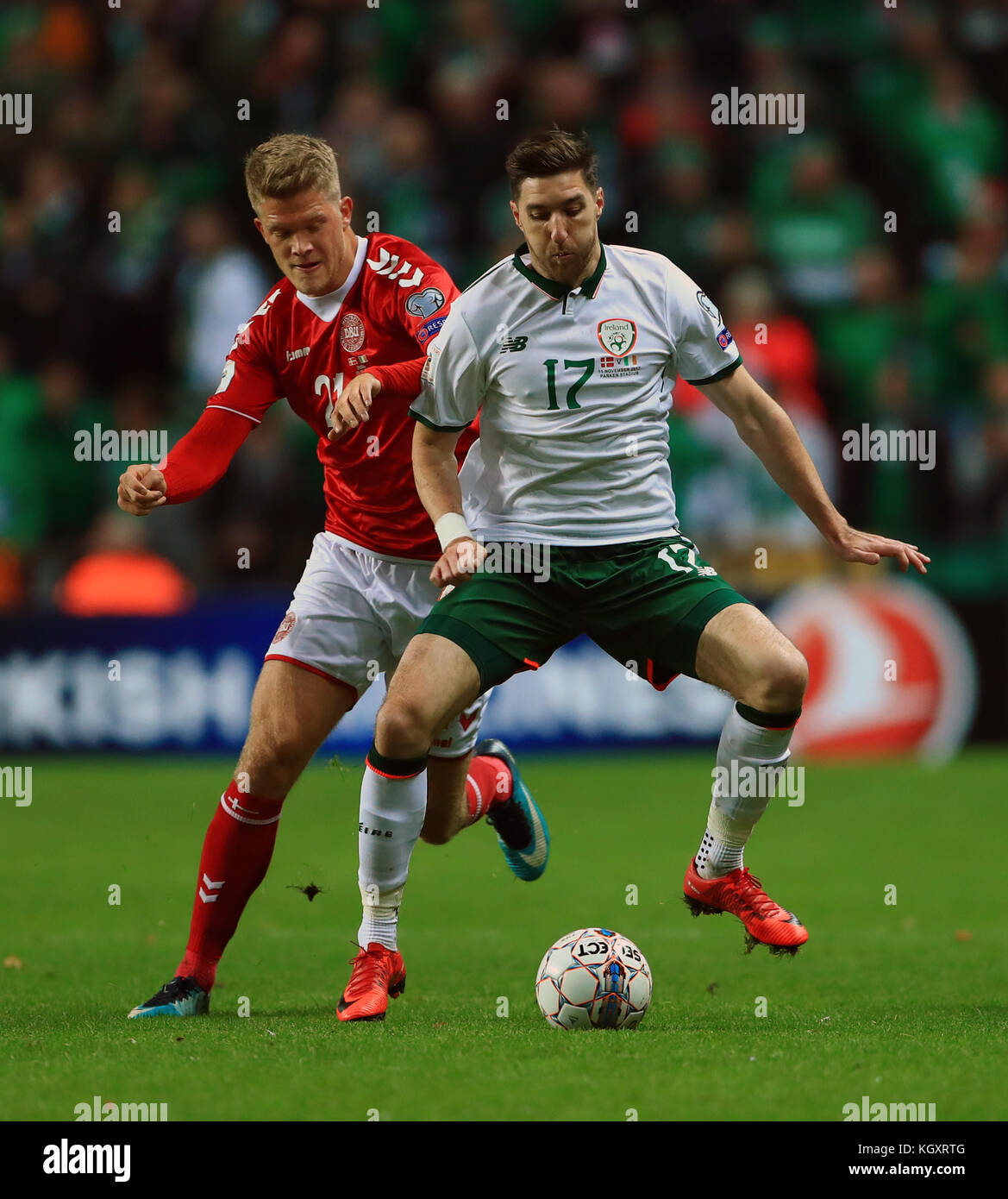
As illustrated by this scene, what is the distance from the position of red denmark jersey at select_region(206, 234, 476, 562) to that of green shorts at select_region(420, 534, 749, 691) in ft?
1.63

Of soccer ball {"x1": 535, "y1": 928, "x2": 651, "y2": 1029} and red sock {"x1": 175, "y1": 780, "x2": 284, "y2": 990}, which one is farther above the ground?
red sock {"x1": 175, "y1": 780, "x2": 284, "y2": 990}

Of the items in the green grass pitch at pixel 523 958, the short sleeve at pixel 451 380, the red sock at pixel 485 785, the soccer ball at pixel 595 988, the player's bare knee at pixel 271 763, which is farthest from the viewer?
the red sock at pixel 485 785

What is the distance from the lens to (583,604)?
570 centimetres

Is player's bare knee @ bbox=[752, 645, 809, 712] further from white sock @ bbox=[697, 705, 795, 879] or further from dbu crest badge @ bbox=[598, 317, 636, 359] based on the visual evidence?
dbu crest badge @ bbox=[598, 317, 636, 359]

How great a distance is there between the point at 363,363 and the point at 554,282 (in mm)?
709

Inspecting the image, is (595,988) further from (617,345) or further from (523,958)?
(617,345)

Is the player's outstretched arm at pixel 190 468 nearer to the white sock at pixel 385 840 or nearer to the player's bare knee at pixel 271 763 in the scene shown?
the player's bare knee at pixel 271 763

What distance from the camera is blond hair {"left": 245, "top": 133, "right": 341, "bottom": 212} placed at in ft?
18.4

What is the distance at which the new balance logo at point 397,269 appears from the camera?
596 cm

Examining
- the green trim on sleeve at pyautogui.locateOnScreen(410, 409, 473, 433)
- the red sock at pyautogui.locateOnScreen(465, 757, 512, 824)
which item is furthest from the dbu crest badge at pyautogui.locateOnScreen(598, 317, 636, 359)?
the red sock at pyautogui.locateOnScreen(465, 757, 512, 824)

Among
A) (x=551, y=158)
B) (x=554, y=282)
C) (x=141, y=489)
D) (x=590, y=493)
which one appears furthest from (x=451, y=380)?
(x=141, y=489)

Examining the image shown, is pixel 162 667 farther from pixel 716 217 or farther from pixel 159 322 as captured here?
pixel 716 217

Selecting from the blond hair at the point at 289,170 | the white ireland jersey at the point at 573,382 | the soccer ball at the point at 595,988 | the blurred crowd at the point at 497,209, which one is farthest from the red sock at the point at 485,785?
the blurred crowd at the point at 497,209

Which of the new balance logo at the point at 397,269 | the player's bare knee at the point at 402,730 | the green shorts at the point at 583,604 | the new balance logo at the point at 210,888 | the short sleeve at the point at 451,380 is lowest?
the new balance logo at the point at 210,888
